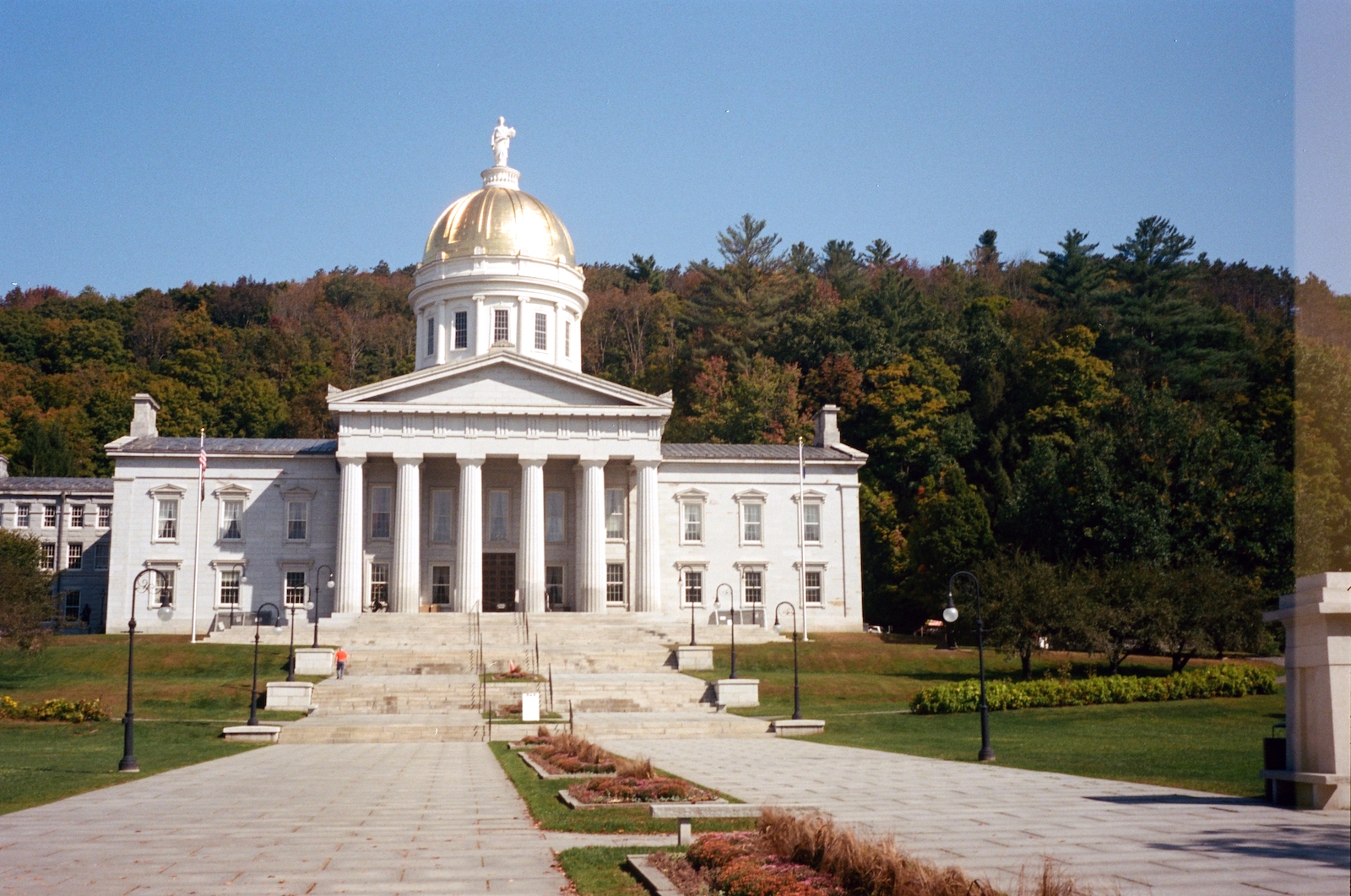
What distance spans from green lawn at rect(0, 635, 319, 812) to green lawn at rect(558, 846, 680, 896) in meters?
9.81

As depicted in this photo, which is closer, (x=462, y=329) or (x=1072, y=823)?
(x=1072, y=823)

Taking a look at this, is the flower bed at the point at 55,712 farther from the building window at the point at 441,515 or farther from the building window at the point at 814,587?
the building window at the point at 814,587

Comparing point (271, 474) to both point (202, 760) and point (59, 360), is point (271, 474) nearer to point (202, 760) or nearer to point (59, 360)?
point (202, 760)

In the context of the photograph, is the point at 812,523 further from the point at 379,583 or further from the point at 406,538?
the point at 379,583

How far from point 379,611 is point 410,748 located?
29.8 metres

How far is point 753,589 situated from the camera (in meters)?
69.4

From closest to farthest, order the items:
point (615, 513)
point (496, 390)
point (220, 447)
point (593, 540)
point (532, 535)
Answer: point (532, 535) → point (593, 540) → point (496, 390) → point (220, 447) → point (615, 513)

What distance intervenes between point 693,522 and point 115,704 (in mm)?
34185

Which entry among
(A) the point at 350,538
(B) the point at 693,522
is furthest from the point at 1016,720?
(A) the point at 350,538

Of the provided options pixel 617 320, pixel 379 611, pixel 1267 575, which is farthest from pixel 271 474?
pixel 617 320

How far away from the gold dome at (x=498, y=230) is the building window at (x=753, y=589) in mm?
21319

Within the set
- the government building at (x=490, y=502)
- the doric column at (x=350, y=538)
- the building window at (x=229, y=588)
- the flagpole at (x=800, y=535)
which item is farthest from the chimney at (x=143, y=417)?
the flagpole at (x=800, y=535)

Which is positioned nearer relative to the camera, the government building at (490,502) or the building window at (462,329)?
the government building at (490,502)

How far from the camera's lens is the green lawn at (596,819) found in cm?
1581
